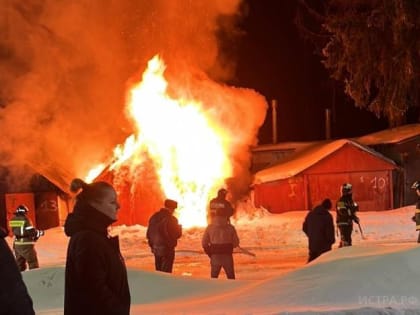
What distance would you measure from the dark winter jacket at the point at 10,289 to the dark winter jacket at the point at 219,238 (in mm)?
6857

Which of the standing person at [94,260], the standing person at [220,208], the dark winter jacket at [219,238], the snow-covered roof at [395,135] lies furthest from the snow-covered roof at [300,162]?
the standing person at [94,260]

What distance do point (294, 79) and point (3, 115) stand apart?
23.4 metres

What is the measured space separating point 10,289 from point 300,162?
27002mm

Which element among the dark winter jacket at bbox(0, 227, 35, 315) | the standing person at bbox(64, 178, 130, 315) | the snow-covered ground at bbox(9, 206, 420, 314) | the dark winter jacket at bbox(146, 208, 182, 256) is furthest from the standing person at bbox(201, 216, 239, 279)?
the dark winter jacket at bbox(0, 227, 35, 315)

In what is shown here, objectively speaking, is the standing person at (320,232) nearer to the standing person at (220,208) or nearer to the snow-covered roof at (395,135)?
the standing person at (220,208)

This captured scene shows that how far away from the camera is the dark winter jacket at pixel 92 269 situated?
3523mm

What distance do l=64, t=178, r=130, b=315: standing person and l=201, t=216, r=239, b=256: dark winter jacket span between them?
6268 millimetres

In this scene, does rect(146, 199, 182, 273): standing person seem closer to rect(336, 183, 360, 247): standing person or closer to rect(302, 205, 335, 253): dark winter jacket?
rect(302, 205, 335, 253): dark winter jacket

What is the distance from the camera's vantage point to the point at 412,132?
100ft

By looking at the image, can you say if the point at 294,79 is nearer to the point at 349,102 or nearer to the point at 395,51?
the point at 349,102

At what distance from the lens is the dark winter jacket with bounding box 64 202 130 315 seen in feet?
11.6

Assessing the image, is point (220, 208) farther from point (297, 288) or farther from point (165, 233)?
point (297, 288)

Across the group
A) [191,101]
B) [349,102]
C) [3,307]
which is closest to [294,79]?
[349,102]

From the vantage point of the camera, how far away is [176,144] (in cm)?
2641
